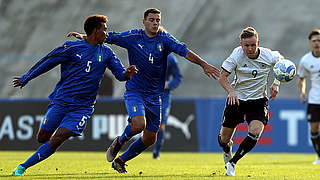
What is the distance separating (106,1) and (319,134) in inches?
540

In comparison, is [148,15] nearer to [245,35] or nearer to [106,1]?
[245,35]

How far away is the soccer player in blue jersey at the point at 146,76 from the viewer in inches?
356

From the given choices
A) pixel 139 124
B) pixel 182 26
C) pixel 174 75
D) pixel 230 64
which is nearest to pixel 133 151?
pixel 139 124

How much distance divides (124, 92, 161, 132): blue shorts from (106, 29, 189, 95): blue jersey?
0.27 feet

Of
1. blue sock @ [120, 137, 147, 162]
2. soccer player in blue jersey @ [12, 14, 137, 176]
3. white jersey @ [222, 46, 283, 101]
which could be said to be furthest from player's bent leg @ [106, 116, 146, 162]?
white jersey @ [222, 46, 283, 101]

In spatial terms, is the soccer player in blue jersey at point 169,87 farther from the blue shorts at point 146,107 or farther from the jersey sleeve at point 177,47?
the jersey sleeve at point 177,47

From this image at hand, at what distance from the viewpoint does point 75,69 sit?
8.38 m

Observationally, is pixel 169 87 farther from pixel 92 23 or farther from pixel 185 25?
pixel 185 25

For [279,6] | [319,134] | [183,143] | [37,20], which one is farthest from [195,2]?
[319,134]

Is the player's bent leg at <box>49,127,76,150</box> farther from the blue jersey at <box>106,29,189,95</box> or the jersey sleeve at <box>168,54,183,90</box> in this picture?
the jersey sleeve at <box>168,54,183,90</box>

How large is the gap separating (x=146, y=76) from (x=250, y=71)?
1.39 m

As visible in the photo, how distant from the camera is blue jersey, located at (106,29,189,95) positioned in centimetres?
908

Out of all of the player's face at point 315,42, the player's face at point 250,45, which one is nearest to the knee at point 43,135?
the player's face at point 250,45

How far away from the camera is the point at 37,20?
24.3 m
